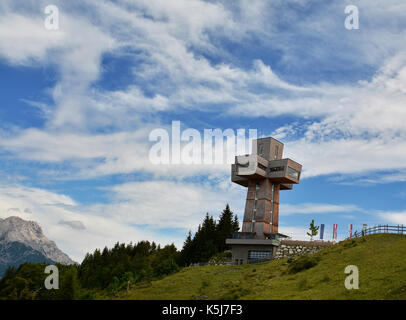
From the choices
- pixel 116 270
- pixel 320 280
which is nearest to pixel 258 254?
pixel 320 280

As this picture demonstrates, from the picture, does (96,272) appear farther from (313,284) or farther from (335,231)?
(313,284)

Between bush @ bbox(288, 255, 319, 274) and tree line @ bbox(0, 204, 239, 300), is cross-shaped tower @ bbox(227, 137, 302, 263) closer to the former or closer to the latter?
tree line @ bbox(0, 204, 239, 300)

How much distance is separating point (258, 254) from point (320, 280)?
120ft

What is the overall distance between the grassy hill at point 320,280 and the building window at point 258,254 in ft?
47.6

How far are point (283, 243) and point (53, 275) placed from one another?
163 ft

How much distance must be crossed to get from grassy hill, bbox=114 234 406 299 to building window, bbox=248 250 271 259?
1450 centimetres

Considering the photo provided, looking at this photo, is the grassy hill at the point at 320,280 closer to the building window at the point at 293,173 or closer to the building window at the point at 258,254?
the building window at the point at 258,254

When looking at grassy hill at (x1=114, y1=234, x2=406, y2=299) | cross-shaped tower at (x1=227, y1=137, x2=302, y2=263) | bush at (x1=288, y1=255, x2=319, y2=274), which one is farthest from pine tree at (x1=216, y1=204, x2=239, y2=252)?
bush at (x1=288, y1=255, x2=319, y2=274)

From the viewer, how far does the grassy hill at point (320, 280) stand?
30609 mm

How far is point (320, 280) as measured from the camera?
3681cm

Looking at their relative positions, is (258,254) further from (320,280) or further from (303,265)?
(320,280)

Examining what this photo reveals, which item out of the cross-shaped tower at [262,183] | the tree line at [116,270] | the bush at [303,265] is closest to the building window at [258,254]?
the cross-shaped tower at [262,183]

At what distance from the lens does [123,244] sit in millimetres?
146625
